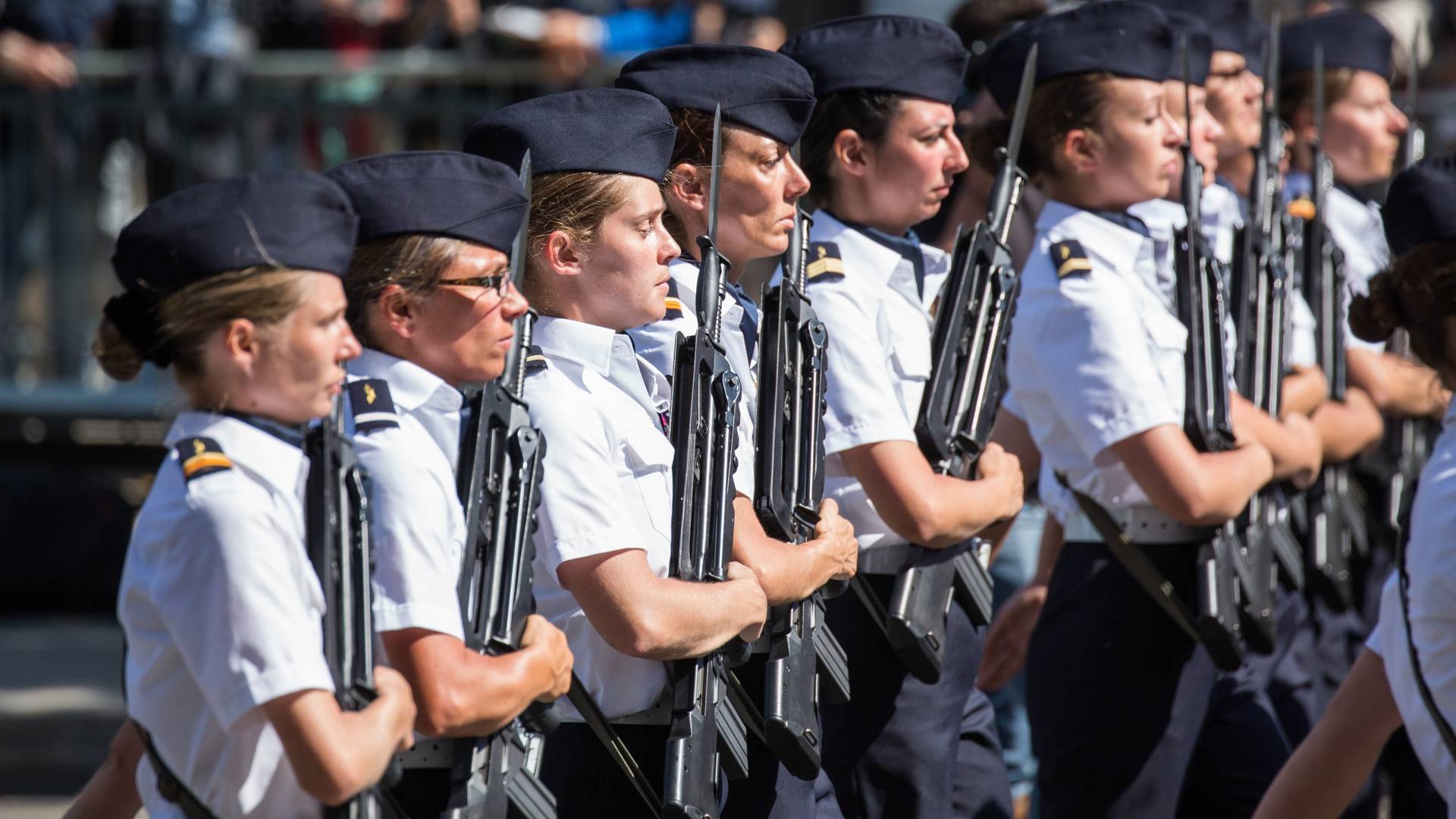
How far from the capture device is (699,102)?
385 centimetres

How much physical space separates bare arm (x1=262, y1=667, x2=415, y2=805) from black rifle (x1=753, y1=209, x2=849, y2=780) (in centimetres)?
105

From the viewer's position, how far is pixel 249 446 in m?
2.65

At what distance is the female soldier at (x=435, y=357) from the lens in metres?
2.87

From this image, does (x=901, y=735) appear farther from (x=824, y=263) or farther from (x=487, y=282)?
(x=487, y=282)

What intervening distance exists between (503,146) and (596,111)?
0.17 meters

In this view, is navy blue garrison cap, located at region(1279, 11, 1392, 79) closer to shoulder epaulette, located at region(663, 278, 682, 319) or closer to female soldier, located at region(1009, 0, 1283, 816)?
female soldier, located at region(1009, 0, 1283, 816)

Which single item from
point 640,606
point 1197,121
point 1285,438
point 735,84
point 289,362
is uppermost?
point 735,84

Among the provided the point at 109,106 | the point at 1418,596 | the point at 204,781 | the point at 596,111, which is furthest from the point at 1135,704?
the point at 109,106

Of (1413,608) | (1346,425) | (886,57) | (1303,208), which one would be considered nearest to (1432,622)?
(1413,608)

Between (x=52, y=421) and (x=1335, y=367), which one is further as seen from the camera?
(x=52, y=421)

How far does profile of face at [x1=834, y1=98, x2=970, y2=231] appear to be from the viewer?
4.22m

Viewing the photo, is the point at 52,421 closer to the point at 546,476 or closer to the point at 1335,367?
the point at 1335,367

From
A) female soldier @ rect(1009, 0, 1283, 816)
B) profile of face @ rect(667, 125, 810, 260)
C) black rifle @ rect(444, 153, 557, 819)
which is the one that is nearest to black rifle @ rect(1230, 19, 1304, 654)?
female soldier @ rect(1009, 0, 1283, 816)

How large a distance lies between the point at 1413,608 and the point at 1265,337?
176cm
